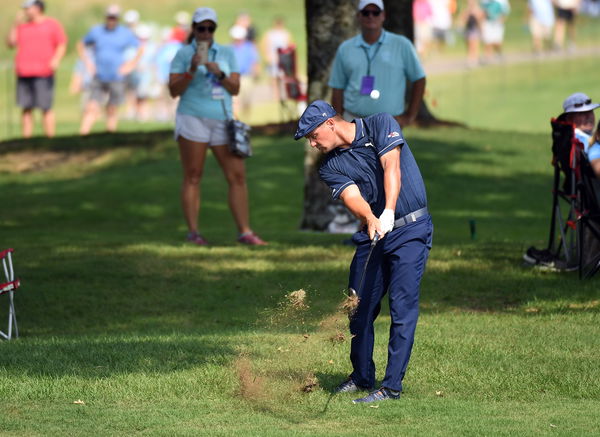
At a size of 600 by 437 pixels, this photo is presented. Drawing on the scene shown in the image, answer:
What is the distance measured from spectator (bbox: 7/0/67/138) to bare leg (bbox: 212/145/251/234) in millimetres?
9495

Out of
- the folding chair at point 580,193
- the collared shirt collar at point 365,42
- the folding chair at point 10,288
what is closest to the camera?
the folding chair at point 10,288

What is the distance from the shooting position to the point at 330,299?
1117cm

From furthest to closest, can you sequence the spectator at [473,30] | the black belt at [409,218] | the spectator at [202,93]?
the spectator at [473,30] → the spectator at [202,93] → the black belt at [409,218]

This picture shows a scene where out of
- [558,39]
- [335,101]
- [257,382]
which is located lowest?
[558,39]

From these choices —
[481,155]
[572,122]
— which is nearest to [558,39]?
[481,155]

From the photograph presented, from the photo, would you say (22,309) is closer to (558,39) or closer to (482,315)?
(482,315)

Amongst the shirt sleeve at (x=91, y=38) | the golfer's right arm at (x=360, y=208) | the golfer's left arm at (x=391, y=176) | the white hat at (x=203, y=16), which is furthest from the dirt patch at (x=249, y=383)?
the shirt sleeve at (x=91, y=38)

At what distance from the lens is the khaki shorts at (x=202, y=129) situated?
1273 centimetres

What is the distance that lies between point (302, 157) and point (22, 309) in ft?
30.5

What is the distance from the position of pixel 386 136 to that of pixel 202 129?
5.58 meters

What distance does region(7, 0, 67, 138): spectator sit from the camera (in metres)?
21.8

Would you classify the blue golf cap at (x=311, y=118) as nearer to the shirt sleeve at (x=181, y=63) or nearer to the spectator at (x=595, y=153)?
the spectator at (x=595, y=153)

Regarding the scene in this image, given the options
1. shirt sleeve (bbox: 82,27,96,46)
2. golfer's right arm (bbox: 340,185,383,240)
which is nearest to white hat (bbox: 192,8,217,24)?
golfer's right arm (bbox: 340,185,383,240)

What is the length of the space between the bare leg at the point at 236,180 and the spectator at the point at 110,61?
11057mm
